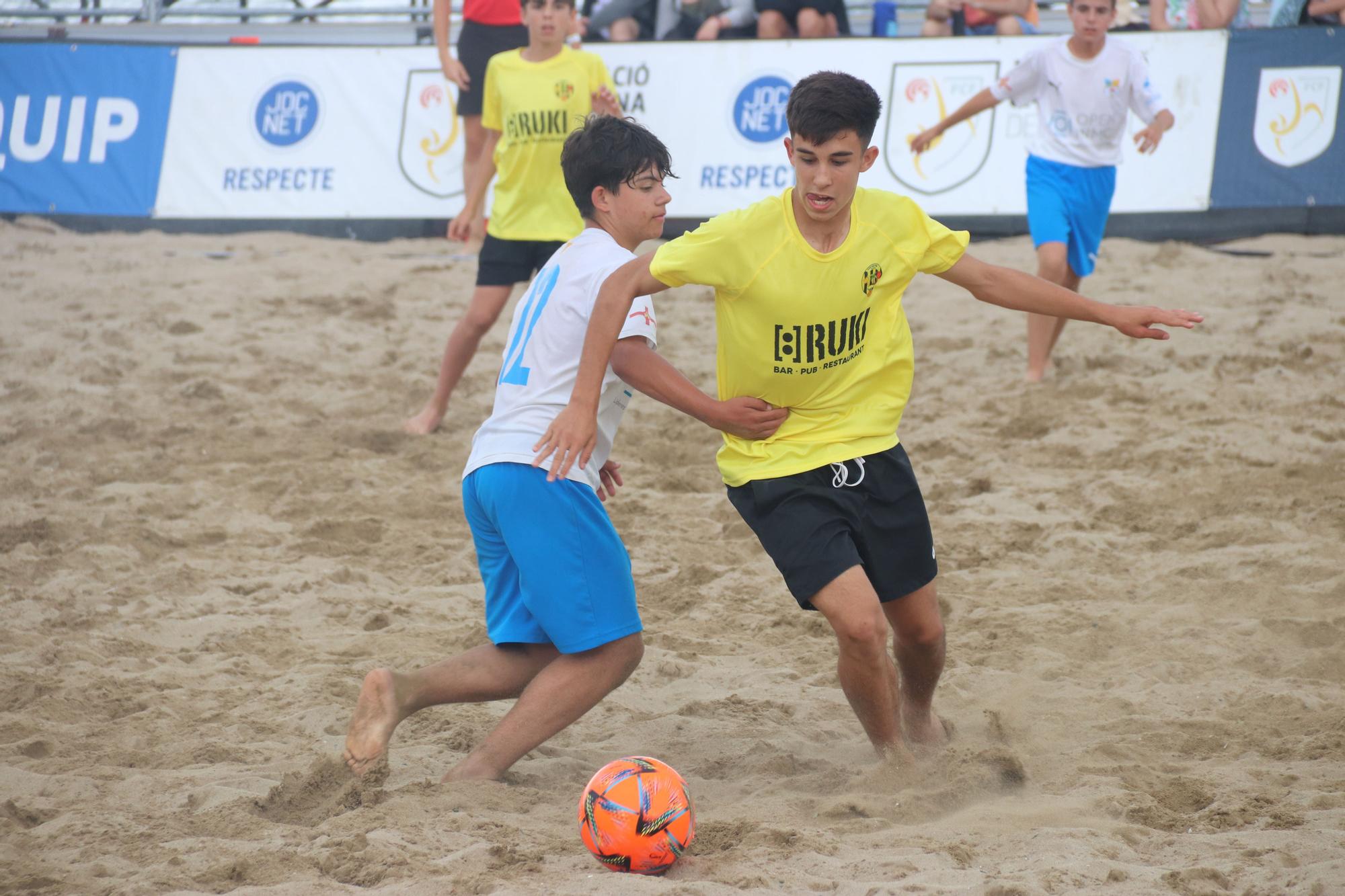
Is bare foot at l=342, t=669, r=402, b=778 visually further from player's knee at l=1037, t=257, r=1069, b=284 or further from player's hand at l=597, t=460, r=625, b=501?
player's knee at l=1037, t=257, r=1069, b=284

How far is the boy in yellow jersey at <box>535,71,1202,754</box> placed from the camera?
3123 millimetres

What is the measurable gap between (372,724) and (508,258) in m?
3.36

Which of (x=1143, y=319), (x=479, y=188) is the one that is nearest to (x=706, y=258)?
(x=1143, y=319)

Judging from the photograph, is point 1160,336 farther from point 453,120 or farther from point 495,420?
point 453,120

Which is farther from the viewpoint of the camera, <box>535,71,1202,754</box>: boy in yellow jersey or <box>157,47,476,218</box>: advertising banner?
<box>157,47,476,218</box>: advertising banner

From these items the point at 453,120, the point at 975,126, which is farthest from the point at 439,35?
the point at 975,126

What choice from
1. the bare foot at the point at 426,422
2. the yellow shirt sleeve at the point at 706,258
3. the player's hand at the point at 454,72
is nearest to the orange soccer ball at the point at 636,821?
the yellow shirt sleeve at the point at 706,258

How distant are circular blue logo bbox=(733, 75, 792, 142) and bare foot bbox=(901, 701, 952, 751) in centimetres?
611

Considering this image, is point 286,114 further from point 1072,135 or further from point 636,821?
point 636,821

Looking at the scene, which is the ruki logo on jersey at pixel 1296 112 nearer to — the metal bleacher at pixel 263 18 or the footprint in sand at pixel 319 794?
the metal bleacher at pixel 263 18

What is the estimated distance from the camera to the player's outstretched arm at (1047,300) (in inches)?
128

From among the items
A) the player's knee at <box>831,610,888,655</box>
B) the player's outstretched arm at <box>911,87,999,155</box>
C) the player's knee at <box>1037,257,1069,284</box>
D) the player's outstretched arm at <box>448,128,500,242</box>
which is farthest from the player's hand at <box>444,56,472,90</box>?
the player's knee at <box>831,610,888,655</box>

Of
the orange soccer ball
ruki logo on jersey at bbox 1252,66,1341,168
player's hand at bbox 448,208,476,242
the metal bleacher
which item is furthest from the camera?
the metal bleacher

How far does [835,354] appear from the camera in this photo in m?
3.29
